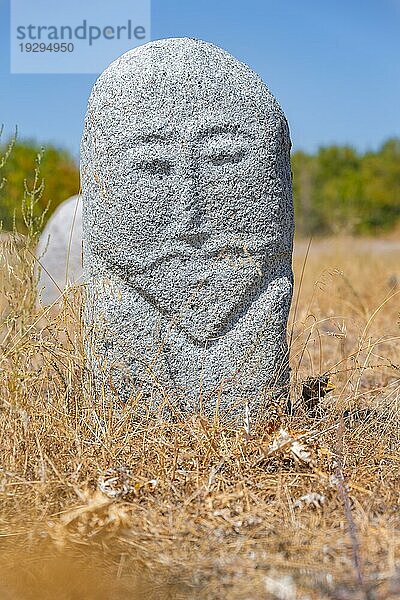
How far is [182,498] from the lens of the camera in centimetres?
246

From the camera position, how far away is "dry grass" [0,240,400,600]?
6.72 ft

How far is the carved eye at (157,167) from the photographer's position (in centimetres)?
275

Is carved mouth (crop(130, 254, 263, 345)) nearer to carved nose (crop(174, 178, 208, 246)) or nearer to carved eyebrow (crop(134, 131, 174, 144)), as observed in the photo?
carved nose (crop(174, 178, 208, 246))

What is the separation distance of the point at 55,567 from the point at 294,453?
887 mm

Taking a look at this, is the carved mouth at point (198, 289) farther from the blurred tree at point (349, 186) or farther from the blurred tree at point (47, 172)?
the blurred tree at point (349, 186)

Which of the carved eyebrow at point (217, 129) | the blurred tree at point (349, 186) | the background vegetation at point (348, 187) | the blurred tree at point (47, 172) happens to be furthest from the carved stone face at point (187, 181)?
the blurred tree at point (349, 186)

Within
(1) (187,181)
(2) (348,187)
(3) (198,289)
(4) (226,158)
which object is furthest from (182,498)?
(2) (348,187)

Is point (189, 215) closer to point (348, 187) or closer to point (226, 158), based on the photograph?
point (226, 158)

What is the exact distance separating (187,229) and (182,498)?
95 centimetres

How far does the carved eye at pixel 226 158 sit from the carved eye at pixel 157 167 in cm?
16

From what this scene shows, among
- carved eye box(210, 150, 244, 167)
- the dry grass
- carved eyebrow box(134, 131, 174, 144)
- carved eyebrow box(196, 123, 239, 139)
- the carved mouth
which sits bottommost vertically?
the dry grass

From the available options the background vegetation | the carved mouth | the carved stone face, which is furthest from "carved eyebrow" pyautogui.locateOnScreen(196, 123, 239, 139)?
the background vegetation

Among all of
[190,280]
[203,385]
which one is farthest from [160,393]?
[190,280]

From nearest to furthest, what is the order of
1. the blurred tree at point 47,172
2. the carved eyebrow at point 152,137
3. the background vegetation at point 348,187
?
1. the carved eyebrow at point 152,137
2. the blurred tree at point 47,172
3. the background vegetation at point 348,187
